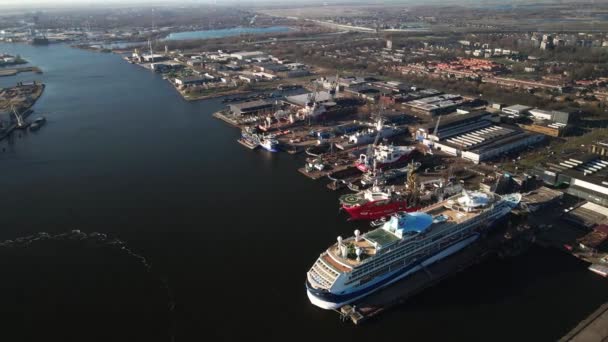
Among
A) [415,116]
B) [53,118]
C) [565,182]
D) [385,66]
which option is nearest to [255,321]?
[565,182]

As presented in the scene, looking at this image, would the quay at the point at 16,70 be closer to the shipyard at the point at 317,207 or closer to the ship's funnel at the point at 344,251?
the shipyard at the point at 317,207

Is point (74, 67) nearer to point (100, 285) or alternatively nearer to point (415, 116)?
point (415, 116)

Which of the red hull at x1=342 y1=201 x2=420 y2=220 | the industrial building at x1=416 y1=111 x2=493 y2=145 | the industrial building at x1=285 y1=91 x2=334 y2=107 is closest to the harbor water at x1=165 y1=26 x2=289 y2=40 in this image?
the industrial building at x1=285 y1=91 x2=334 y2=107

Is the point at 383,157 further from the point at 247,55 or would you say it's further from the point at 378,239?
the point at 247,55

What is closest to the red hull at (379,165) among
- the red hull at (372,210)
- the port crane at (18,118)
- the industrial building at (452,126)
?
the industrial building at (452,126)

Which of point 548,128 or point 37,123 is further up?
point 548,128

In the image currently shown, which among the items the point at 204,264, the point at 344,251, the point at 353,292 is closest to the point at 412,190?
the point at 344,251

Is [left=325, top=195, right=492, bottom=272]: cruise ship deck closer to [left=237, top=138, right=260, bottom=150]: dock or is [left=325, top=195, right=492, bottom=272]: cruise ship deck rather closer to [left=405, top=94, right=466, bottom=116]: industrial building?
[left=237, top=138, right=260, bottom=150]: dock

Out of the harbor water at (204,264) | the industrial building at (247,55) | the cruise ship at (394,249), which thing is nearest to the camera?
the harbor water at (204,264)
